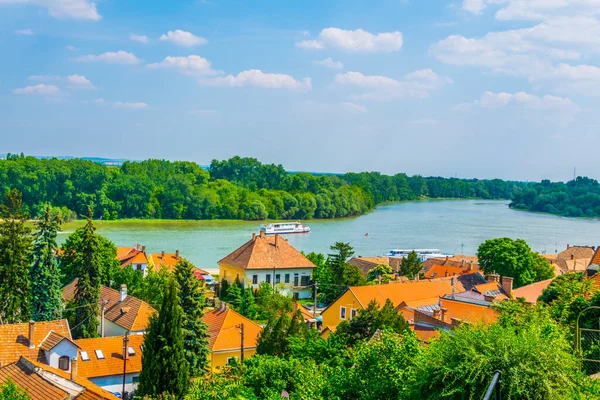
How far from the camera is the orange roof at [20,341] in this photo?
17.0 meters

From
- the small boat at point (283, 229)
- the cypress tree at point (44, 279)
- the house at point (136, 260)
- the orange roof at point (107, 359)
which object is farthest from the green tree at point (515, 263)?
the small boat at point (283, 229)

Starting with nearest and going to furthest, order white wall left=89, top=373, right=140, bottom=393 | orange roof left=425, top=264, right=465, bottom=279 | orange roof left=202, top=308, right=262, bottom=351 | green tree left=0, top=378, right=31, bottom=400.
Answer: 1. green tree left=0, top=378, right=31, bottom=400
2. white wall left=89, top=373, right=140, bottom=393
3. orange roof left=202, top=308, right=262, bottom=351
4. orange roof left=425, top=264, right=465, bottom=279

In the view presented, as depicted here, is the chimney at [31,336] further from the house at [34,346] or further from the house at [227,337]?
the house at [227,337]

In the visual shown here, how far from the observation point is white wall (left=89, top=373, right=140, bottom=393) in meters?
19.3

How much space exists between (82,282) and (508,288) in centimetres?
1853

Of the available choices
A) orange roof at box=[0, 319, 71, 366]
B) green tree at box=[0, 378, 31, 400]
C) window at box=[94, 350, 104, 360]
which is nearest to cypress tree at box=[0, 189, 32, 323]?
window at box=[94, 350, 104, 360]

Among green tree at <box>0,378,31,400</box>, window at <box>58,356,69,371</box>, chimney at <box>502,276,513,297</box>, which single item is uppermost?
green tree at <box>0,378,31,400</box>

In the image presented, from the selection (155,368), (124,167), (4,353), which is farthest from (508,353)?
(124,167)

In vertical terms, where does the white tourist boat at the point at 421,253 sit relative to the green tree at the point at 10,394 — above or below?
below

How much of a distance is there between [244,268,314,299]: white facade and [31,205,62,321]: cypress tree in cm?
1479

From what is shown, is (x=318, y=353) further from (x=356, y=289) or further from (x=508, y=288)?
(x=508, y=288)

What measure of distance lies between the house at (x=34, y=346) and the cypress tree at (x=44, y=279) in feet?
20.2

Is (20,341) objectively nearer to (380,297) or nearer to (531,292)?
(380,297)

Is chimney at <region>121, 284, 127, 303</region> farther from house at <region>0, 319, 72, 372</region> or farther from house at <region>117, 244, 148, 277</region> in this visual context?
house at <region>117, 244, 148, 277</region>
